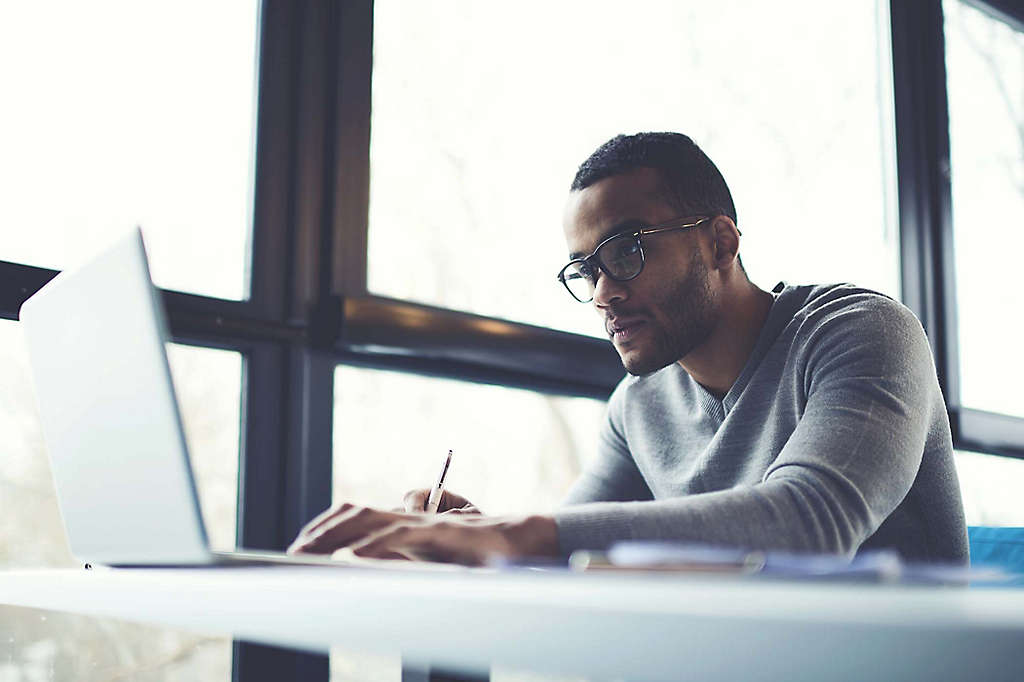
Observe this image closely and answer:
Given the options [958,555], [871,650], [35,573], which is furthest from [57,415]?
[958,555]

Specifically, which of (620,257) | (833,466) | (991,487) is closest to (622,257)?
(620,257)

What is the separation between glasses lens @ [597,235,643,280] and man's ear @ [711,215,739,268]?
163mm

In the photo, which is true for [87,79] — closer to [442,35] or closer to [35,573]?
[442,35]

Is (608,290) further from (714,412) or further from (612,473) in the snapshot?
(612,473)

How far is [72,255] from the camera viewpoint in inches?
64.0

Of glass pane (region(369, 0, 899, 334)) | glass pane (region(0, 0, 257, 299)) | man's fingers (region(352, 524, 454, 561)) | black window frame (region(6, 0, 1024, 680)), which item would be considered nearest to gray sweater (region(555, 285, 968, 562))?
man's fingers (region(352, 524, 454, 561))

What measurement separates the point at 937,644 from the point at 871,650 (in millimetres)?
22

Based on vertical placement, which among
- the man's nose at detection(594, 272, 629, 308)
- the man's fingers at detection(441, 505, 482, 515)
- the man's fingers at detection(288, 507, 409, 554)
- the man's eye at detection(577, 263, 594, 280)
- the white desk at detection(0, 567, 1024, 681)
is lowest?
the white desk at detection(0, 567, 1024, 681)

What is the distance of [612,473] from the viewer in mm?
1771

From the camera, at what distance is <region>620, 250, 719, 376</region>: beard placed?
1.56 metres

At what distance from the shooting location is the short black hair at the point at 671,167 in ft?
5.08

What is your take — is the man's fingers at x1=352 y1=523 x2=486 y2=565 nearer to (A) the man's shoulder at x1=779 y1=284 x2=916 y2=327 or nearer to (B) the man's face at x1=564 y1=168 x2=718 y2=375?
(A) the man's shoulder at x1=779 y1=284 x2=916 y2=327

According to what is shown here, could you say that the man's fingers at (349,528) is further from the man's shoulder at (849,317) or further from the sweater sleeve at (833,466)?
the man's shoulder at (849,317)

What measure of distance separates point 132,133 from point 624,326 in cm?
95
